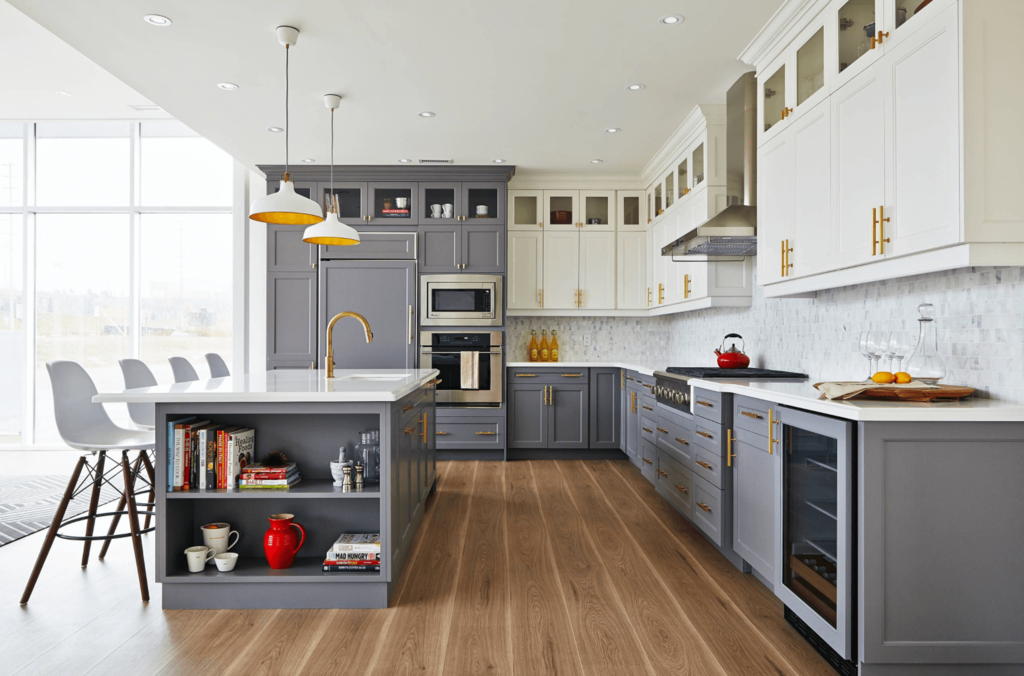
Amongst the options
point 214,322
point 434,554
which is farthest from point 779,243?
point 214,322

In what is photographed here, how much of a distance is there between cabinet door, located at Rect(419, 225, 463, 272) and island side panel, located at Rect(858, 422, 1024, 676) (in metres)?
4.29

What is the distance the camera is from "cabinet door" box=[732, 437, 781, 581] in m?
2.56

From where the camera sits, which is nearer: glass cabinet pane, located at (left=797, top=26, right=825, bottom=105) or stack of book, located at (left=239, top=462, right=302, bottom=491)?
stack of book, located at (left=239, top=462, right=302, bottom=491)

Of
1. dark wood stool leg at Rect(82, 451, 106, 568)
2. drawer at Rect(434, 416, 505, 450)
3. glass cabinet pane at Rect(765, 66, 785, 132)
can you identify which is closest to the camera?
dark wood stool leg at Rect(82, 451, 106, 568)

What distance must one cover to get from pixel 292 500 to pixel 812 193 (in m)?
2.65

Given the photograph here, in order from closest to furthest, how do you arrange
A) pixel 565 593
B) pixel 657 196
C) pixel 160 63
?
pixel 565 593 < pixel 160 63 < pixel 657 196

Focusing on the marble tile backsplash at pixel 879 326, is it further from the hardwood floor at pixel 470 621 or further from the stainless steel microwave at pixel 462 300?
the hardwood floor at pixel 470 621

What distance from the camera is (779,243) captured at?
3145mm

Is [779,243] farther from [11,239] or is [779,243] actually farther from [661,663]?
[11,239]

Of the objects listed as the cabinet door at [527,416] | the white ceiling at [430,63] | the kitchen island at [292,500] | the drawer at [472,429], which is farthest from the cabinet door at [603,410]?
the kitchen island at [292,500]

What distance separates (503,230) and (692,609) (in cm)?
387

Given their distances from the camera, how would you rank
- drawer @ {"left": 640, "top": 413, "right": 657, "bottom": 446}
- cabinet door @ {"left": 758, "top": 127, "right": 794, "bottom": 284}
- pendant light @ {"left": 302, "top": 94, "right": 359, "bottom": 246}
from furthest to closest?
drawer @ {"left": 640, "top": 413, "right": 657, "bottom": 446} < pendant light @ {"left": 302, "top": 94, "right": 359, "bottom": 246} < cabinet door @ {"left": 758, "top": 127, "right": 794, "bottom": 284}

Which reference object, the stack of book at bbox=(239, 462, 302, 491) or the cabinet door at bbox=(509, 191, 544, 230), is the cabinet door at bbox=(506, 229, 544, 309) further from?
the stack of book at bbox=(239, 462, 302, 491)

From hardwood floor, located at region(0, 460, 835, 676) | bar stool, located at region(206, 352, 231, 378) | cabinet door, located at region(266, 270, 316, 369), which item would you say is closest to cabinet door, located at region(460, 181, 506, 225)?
cabinet door, located at region(266, 270, 316, 369)
